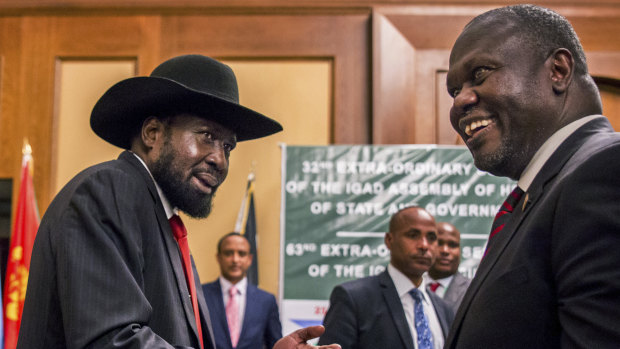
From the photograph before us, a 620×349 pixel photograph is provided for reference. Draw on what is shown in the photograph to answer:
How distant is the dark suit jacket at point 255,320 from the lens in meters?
5.36

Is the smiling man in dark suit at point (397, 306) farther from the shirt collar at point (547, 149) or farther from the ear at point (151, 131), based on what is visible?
the shirt collar at point (547, 149)

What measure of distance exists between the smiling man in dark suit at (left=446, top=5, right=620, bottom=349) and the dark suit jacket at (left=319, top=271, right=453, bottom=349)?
2.11m

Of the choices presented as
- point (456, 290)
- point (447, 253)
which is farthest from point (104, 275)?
point (447, 253)

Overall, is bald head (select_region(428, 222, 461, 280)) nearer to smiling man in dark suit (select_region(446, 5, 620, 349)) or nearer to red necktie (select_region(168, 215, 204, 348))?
red necktie (select_region(168, 215, 204, 348))

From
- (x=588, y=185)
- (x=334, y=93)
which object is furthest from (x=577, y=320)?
(x=334, y=93)

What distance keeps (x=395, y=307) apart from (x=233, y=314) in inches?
85.6

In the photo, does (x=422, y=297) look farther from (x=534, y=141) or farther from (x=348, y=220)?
(x=534, y=141)

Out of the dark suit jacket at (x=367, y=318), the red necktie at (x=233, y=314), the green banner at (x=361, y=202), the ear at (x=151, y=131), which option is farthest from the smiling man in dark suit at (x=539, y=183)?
the red necktie at (x=233, y=314)

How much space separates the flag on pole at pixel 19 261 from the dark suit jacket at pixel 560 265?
407 centimetres

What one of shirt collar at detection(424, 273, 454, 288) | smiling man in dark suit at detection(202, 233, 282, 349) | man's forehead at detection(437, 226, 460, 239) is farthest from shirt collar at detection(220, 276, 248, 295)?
man's forehead at detection(437, 226, 460, 239)

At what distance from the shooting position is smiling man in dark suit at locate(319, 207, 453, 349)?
11.9 ft

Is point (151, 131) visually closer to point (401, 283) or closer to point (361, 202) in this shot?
point (401, 283)

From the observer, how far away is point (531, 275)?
1.34 meters

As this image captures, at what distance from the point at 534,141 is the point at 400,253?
99.0 inches
